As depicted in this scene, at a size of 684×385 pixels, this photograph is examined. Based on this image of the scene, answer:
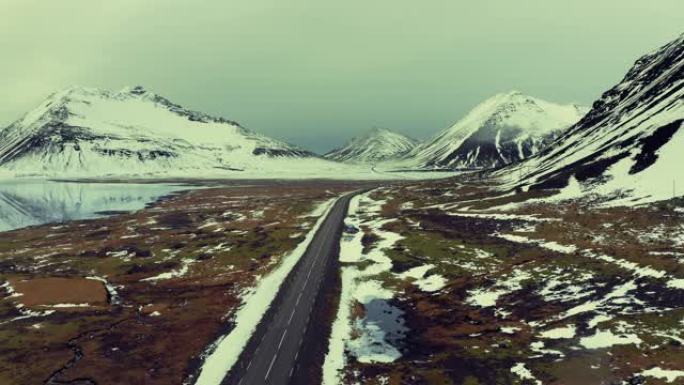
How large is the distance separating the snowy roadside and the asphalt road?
44.6 inches

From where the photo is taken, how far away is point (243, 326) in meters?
66.9

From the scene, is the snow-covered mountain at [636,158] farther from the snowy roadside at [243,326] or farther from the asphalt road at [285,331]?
the snowy roadside at [243,326]

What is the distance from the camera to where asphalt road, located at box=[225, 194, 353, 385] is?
52.1m

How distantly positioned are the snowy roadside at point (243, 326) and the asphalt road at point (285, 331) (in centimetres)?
113

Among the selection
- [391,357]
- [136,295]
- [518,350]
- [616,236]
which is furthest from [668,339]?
[136,295]

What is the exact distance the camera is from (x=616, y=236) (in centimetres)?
9650

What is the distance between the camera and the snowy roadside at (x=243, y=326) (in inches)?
2124

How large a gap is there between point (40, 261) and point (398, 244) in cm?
7870

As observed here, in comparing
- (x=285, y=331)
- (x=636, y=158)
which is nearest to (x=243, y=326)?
(x=285, y=331)

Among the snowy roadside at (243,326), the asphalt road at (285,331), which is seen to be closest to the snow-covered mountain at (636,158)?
the asphalt road at (285,331)

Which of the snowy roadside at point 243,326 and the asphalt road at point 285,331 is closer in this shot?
the asphalt road at point 285,331

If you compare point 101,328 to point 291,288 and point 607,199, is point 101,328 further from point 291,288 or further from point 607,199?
point 607,199

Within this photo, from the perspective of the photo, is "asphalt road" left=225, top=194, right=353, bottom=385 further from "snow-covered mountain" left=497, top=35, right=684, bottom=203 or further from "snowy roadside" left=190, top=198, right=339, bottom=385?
"snow-covered mountain" left=497, top=35, right=684, bottom=203

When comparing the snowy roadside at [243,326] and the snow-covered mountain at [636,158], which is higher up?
the snow-covered mountain at [636,158]
